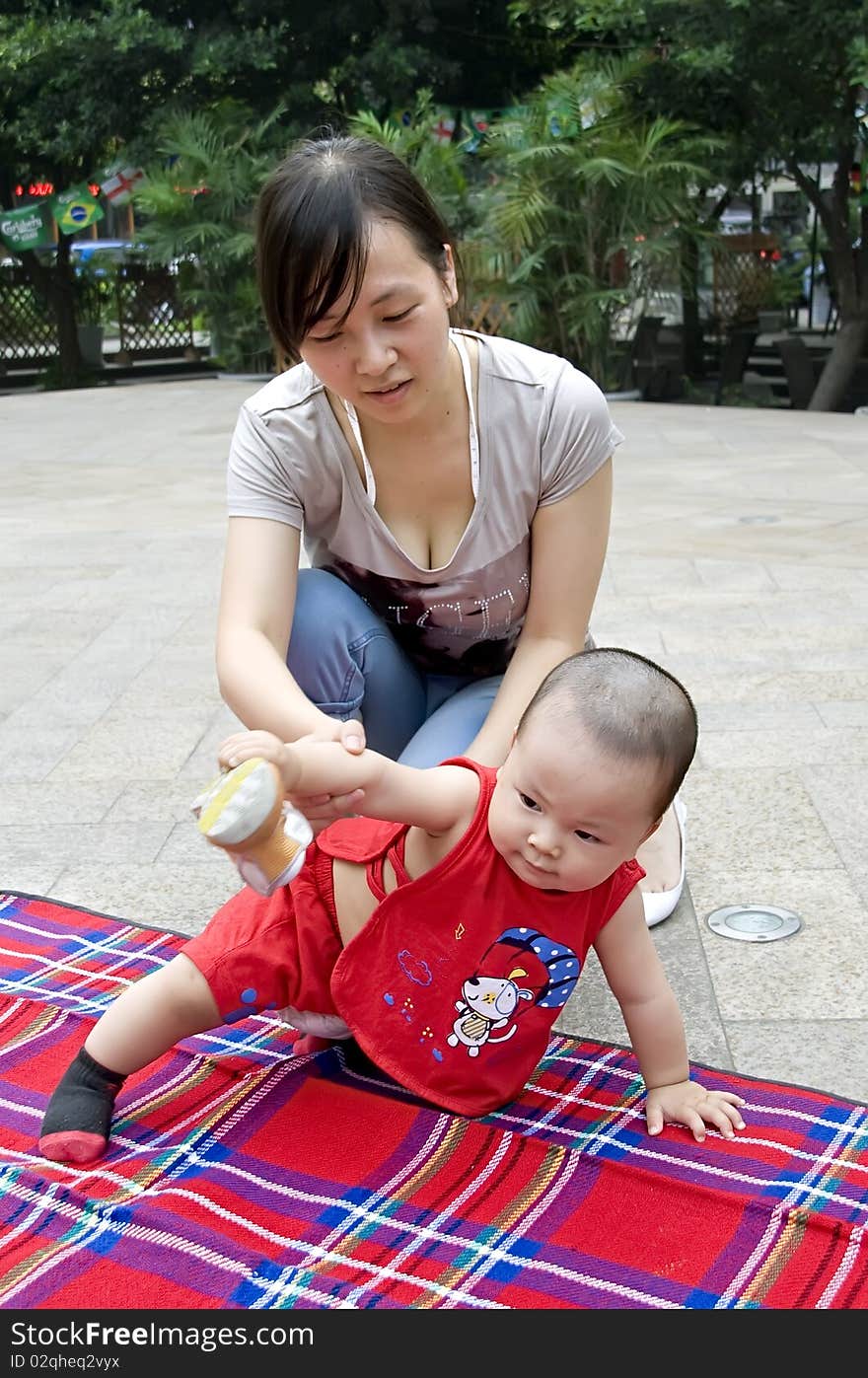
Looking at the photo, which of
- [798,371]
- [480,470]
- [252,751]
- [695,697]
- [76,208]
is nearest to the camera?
[252,751]

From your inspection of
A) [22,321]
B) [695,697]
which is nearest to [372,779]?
[695,697]

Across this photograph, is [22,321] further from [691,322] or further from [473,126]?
[691,322]

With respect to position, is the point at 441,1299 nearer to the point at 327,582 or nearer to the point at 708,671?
the point at 327,582

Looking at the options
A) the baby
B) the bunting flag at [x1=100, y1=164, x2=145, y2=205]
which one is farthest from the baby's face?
the bunting flag at [x1=100, y1=164, x2=145, y2=205]

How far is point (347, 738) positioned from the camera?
1.61m

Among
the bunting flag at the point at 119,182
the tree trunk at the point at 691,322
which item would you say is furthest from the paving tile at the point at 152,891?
the bunting flag at the point at 119,182

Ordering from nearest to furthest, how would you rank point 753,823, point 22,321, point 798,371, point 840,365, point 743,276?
point 753,823, point 840,365, point 798,371, point 743,276, point 22,321

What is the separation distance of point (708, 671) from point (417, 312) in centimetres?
219

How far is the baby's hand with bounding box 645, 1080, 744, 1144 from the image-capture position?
5.99ft

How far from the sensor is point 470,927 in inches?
69.4

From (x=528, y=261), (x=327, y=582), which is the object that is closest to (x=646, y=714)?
(x=327, y=582)

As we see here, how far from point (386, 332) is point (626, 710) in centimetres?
65

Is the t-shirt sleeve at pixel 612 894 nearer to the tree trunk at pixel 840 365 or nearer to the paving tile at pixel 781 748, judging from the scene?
the paving tile at pixel 781 748

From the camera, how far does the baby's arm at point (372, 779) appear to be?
150 cm
